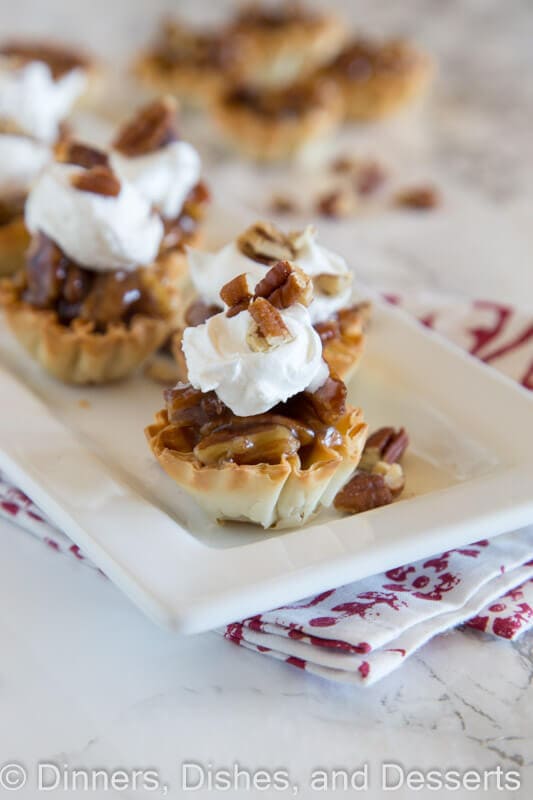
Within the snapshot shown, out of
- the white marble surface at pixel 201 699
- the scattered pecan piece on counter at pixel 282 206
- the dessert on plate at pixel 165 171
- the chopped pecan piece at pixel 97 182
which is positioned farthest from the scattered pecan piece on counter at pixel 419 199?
the white marble surface at pixel 201 699

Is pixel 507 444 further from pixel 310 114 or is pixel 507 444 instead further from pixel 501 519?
pixel 310 114

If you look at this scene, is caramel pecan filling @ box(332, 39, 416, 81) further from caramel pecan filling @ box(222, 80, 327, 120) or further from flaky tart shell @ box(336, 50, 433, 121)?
caramel pecan filling @ box(222, 80, 327, 120)

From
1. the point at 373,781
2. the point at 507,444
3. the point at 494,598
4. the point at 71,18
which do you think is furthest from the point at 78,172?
the point at 71,18

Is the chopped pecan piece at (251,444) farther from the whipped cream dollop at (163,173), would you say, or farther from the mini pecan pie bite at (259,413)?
the whipped cream dollop at (163,173)

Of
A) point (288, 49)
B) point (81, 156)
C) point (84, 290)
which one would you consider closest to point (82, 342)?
point (84, 290)

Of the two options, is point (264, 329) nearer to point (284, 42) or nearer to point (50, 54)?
point (50, 54)

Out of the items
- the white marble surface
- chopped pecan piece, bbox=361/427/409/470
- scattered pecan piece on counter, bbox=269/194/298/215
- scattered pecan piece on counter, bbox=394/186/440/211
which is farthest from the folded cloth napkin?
scattered pecan piece on counter, bbox=394/186/440/211
